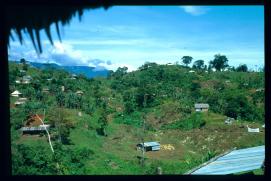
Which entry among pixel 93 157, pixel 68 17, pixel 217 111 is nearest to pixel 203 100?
pixel 217 111

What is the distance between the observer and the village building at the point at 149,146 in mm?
10648

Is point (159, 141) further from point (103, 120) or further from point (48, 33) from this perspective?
point (48, 33)

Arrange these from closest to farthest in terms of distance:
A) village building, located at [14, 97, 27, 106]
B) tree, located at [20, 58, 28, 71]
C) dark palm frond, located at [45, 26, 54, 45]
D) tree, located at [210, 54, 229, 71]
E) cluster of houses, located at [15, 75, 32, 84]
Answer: dark palm frond, located at [45, 26, 54, 45] < tree, located at [20, 58, 28, 71] < village building, located at [14, 97, 27, 106] < cluster of houses, located at [15, 75, 32, 84] < tree, located at [210, 54, 229, 71]

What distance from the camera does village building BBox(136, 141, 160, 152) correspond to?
10648 mm

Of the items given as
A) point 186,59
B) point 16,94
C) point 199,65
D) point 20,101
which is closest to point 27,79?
point 16,94

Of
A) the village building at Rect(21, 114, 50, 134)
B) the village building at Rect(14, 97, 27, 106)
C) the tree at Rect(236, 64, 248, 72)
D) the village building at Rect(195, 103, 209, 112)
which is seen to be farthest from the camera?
the tree at Rect(236, 64, 248, 72)

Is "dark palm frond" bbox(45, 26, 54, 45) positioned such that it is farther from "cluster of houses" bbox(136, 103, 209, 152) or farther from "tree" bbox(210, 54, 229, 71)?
"tree" bbox(210, 54, 229, 71)

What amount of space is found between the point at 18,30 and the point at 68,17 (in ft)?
1.22

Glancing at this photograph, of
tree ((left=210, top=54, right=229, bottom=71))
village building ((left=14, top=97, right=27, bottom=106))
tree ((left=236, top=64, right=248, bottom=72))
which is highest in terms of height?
tree ((left=210, top=54, right=229, bottom=71))

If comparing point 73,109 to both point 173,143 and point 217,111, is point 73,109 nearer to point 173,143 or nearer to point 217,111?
point 173,143

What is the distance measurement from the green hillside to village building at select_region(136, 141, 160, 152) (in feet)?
0.54

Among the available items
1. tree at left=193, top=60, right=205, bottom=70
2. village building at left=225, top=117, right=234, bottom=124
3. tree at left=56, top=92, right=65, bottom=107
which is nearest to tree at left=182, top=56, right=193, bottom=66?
tree at left=193, top=60, right=205, bottom=70

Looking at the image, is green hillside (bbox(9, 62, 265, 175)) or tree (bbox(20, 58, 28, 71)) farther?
green hillside (bbox(9, 62, 265, 175))

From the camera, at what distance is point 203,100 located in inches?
435
